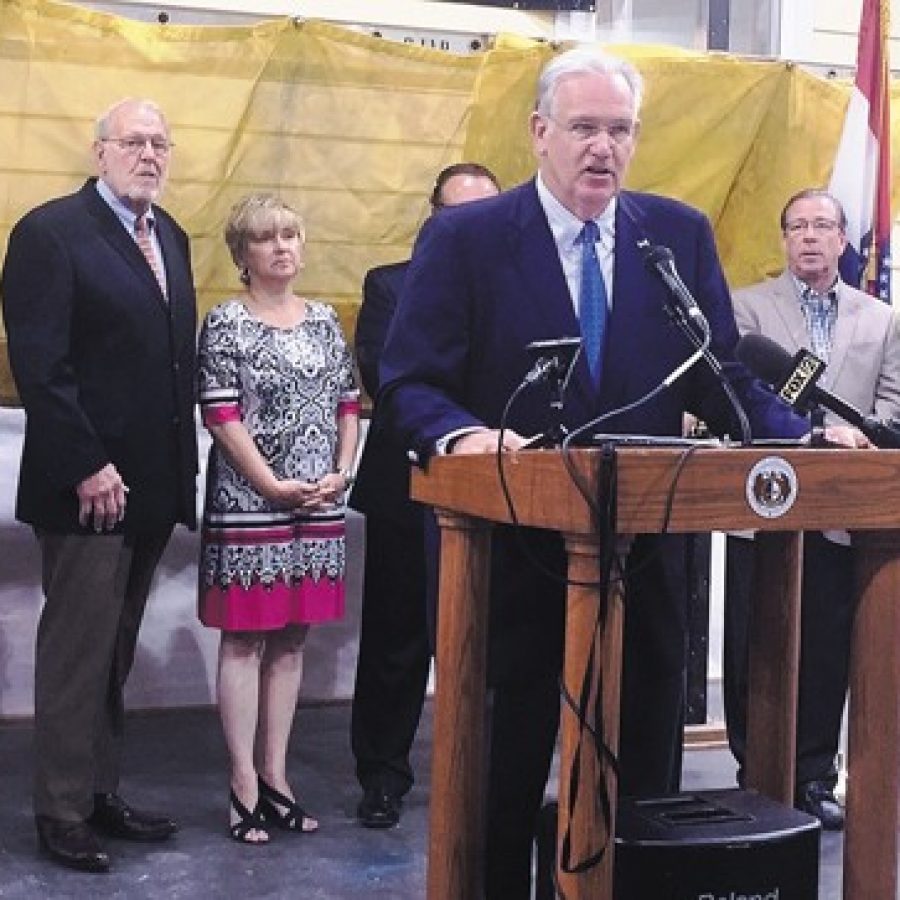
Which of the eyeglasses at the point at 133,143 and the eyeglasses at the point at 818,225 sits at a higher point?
the eyeglasses at the point at 133,143

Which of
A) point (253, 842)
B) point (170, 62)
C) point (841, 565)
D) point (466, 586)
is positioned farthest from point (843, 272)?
point (466, 586)

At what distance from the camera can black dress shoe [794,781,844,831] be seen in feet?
13.0

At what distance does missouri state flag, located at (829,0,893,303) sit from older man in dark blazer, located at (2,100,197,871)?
2.18 meters

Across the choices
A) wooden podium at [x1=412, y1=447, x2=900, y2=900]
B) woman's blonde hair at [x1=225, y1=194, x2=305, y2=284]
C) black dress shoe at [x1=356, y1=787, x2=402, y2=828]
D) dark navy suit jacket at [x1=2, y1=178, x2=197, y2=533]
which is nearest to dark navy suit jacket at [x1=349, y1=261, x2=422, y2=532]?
woman's blonde hair at [x1=225, y1=194, x2=305, y2=284]

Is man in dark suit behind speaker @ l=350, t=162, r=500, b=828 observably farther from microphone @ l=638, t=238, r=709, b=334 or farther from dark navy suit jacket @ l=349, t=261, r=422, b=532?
microphone @ l=638, t=238, r=709, b=334

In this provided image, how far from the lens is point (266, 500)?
3744 mm

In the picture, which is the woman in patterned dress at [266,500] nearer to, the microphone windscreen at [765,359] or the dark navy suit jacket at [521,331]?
the dark navy suit jacket at [521,331]

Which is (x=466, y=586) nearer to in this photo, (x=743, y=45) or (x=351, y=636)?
(x=351, y=636)

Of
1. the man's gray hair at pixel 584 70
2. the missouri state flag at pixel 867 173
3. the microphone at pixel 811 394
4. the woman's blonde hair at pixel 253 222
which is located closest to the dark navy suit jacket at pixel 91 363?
the woman's blonde hair at pixel 253 222

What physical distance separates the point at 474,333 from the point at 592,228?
236 millimetres

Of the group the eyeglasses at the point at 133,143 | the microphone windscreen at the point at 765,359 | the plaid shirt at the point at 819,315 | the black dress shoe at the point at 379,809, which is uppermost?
the eyeglasses at the point at 133,143

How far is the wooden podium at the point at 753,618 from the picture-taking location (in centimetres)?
194

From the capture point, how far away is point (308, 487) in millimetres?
3748

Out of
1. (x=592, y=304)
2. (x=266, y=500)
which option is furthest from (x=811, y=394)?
(x=266, y=500)
